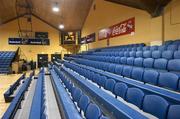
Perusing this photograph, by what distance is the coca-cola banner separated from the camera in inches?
312

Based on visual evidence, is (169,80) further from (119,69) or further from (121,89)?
(119,69)

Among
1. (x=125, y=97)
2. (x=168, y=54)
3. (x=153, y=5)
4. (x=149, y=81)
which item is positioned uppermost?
(x=153, y=5)

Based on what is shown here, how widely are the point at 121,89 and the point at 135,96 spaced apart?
0.47 meters

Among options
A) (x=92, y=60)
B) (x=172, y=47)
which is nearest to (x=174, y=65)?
(x=172, y=47)

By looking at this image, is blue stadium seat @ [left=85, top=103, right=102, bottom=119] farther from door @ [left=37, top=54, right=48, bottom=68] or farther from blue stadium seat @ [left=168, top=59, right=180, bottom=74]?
door @ [left=37, top=54, right=48, bottom=68]

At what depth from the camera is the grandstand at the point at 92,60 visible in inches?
93.2

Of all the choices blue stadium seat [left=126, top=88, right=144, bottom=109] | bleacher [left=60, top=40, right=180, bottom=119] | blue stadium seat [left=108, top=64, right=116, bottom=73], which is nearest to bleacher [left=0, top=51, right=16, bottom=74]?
bleacher [left=60, top=40, right=180, bottom=119]

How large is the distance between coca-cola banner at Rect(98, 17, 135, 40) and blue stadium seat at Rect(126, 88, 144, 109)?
5607 mm

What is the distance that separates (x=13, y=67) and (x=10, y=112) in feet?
32.5

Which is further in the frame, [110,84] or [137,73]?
[137,73]

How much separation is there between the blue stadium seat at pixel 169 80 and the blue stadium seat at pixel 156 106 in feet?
2.55

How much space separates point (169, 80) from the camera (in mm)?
2836

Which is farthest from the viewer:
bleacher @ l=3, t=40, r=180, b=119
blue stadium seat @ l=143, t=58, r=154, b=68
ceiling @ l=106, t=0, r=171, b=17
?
ceiling @ l=106, t=0, r=171, b=17

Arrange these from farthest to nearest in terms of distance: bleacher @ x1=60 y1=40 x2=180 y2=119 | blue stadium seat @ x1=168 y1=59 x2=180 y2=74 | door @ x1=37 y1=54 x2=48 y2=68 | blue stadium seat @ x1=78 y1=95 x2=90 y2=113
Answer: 1. door @ x1=37 y1=54 x2=48 y2=68
2. blue stadium seat @ x1=168 y1=59 x2=180 y2=74
3. blue stadium seat @ x1=78 y1=95 x2=90 y2=113
4. bleacher @ x1=60 y1=40 x2=180 y2=119
